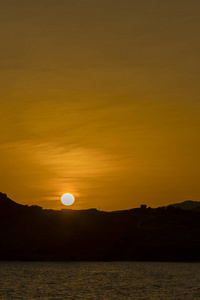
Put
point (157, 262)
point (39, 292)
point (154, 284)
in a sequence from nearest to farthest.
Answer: point (39, 292)
point (154, 284)
point (157, 262)

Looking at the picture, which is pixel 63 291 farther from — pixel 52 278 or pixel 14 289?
pixel 52 278

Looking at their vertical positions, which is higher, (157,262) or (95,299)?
(157,262)

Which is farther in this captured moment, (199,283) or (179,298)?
(199,283)

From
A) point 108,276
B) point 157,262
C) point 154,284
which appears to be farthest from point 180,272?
point 157,262

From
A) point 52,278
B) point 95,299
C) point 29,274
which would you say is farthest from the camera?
point 29,274

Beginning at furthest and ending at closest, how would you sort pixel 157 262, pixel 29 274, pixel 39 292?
1. pixel 157 262
2. pixel 29 274
3. pixel 39 292

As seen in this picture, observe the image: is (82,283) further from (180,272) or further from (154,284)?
(180,272)

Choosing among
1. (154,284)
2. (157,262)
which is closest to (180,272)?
(154,284)

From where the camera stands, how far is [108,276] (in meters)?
136

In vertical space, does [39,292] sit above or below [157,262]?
below

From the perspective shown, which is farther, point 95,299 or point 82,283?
point 82,283

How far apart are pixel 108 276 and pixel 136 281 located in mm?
14975

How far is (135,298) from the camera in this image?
303 ft

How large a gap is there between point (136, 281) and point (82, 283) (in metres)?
12.0
